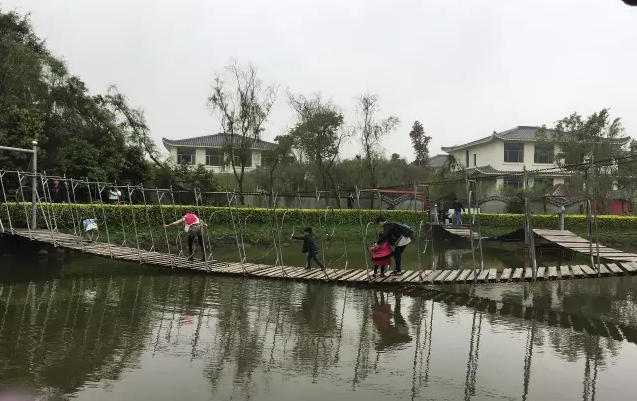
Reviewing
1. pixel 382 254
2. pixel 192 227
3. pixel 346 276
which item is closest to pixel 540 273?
pixel 382 254

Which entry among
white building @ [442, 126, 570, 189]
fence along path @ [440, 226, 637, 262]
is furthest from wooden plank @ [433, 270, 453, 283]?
white building @ [442, 126, 570, 189]

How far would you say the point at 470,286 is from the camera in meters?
10.8

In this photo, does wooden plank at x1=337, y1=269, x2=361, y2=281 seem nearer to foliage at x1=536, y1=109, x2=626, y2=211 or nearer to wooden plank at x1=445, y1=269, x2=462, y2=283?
wooden plank at x1=445, y1=269, x2=462, y2=283

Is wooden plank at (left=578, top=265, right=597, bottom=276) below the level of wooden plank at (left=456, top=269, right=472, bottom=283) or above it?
above

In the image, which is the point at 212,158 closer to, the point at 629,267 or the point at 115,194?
the point at 115,194

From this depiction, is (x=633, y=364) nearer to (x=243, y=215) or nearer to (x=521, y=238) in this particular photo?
(x=521, y=238)

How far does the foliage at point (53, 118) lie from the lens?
18.6 m

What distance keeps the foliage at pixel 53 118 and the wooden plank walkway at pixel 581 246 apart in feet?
54.1

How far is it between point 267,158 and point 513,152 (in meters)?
19.1

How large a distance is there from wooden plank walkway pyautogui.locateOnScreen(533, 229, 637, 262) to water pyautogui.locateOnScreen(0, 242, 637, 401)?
0.87 m

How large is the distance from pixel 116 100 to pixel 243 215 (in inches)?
375

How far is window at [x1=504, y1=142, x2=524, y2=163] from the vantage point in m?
39.1

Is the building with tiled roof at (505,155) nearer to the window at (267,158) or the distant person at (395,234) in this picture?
the window at (267,158)

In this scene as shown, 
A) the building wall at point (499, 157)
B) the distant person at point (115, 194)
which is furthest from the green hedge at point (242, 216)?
the building wall at point (499, 157)
